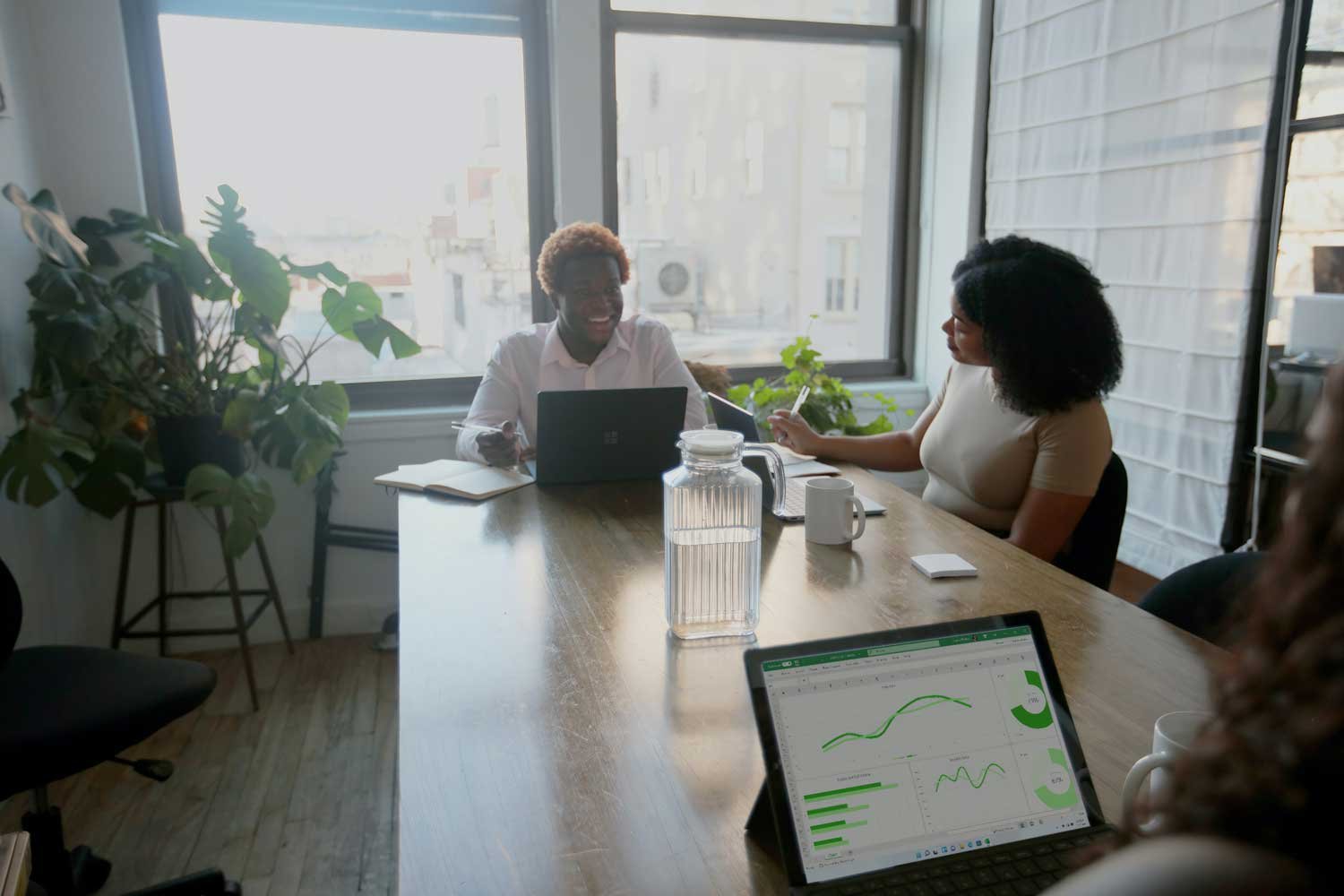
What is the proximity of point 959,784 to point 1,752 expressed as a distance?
158 centimetres

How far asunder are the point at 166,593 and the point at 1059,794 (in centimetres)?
293

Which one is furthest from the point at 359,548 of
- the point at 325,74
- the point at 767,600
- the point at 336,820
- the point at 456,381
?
the point at 767,600

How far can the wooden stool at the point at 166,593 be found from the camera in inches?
111

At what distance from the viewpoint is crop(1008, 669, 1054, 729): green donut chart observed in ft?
2.89

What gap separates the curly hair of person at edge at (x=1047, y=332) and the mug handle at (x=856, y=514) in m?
0.48

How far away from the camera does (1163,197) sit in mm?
2756

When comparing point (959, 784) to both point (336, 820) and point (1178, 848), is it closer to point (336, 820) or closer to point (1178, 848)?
point (1178, 848)

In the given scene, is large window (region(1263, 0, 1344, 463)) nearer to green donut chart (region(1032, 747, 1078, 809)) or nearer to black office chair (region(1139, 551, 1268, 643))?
black office chair (region(1139, 551, 1268, 643))

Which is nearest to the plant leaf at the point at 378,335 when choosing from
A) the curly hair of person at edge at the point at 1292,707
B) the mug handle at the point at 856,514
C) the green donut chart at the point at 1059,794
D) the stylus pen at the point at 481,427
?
the stylus pen at the point at 481,427

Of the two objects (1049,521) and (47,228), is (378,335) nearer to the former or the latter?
(47,228)

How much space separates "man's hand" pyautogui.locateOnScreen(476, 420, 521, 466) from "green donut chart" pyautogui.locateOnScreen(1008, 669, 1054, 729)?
1.58 m

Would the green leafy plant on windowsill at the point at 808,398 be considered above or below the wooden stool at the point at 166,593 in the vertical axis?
above

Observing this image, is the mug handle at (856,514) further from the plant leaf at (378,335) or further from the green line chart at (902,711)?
the plant leaf at (378,335)

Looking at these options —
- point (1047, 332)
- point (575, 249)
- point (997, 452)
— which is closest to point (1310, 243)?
point (1047, 332)
